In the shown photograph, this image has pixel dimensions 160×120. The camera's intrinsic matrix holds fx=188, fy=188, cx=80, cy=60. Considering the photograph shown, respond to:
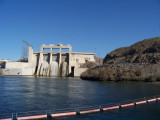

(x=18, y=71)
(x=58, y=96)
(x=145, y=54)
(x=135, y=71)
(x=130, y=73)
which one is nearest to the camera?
(x=58, y=96)

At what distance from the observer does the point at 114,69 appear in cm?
6494

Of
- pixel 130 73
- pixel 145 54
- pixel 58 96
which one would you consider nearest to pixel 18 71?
pixel 130 73

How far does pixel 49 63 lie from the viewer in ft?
311

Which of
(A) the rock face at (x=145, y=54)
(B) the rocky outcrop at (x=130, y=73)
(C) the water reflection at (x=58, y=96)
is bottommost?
(C) the water reflection at (x=58, y=96)

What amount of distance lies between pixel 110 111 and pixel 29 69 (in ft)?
254

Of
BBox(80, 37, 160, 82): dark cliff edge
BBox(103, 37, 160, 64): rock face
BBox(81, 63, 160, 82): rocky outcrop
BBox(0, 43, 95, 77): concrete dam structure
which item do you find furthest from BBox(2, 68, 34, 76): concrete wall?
BBox(103, 37, 160, 64): rock face

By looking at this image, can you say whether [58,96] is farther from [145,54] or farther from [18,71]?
[18,71]

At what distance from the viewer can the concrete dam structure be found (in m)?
89.4

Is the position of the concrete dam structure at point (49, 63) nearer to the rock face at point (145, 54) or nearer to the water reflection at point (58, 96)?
the rock face at point (145, 54)

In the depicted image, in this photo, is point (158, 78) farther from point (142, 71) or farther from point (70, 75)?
point (70, 75)

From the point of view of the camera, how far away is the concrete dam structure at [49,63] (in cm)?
8938

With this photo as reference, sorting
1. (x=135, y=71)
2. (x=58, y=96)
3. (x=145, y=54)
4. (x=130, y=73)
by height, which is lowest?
(x=58, y=96)

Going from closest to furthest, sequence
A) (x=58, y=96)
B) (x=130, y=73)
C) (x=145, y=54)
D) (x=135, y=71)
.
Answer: (x=58, y=96)
(x=130, y=73)
(x=135, y=71)
(x=145, y=54)

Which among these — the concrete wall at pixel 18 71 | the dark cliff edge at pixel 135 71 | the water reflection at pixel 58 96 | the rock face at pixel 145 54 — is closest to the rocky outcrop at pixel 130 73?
the dark cliff edge at pixel 135 71
